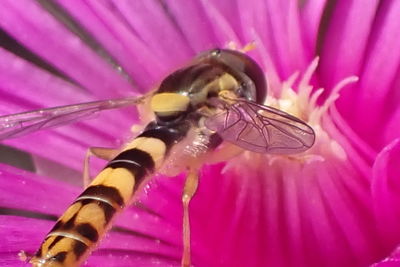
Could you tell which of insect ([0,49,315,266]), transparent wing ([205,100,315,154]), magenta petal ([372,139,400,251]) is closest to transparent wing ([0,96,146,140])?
insect ([0,49,315,266])

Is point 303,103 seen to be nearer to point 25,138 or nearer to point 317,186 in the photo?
point 317,186

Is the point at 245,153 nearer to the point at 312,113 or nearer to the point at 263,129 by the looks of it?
the point at 312,113

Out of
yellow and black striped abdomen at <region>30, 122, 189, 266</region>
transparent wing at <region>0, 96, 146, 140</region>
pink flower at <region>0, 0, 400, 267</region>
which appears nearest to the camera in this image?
yellow and black striped abdomen at <region>30, 122, 189, 266</region>

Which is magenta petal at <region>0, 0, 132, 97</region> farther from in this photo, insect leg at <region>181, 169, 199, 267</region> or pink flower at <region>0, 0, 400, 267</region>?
insect leg at <region>181, 169, 199, 267</region>

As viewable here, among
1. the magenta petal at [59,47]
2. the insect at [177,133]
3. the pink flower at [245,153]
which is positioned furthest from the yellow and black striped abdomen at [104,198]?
the magenta petal at [59,47]

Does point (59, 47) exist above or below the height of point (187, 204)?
above

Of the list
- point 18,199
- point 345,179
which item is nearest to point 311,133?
point 345,179

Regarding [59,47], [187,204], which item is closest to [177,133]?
[187,204]
